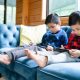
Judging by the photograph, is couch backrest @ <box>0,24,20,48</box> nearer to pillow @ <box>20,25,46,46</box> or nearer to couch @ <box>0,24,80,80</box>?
couch @ <box>0,24,80,80</box>

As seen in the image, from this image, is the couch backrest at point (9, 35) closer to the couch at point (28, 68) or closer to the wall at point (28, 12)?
the couch at point (28, 68)

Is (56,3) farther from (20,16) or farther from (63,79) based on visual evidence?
(63,79)

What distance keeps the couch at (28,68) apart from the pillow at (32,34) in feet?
0.56

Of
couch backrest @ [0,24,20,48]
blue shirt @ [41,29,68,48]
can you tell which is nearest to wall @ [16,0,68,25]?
couch backrest @ [0,24,20,48]

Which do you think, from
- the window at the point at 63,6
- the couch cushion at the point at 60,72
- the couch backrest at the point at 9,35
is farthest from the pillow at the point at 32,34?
the couch cushion at the point at 60,72

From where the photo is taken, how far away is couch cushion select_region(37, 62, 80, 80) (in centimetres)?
125

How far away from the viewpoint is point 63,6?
154 inches

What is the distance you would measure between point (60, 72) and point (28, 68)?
0.55 metres

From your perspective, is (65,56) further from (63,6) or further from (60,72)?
(63,6)

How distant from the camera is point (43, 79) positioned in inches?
58.8

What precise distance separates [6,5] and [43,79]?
412cm

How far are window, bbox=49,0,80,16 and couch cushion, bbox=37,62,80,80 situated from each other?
6.96 feet

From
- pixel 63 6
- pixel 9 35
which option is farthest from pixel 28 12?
pixel 9 35

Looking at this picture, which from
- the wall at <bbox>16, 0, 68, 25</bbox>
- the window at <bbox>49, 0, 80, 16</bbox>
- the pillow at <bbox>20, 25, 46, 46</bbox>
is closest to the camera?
the pillow at <bbox>20, 25, 46, 46</bbox>
